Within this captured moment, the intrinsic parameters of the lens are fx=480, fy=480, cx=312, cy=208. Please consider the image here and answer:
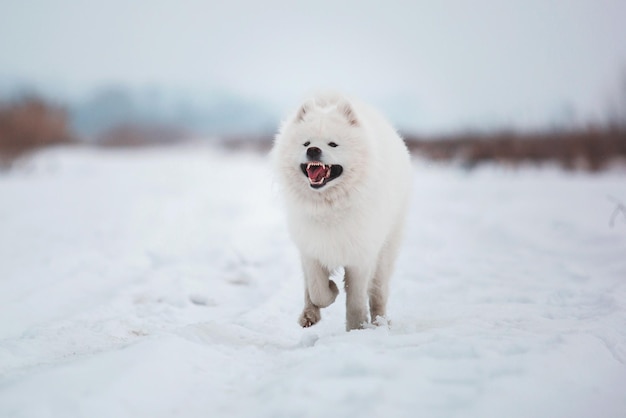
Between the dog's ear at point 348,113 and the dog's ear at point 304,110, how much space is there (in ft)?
0.85

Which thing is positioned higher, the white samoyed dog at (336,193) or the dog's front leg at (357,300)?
the white samoyed dog at (336,193)

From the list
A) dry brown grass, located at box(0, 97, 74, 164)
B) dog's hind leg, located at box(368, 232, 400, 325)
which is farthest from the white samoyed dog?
dry brown grass, located at box(0, 97, 74, 164)

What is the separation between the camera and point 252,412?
6.98ft

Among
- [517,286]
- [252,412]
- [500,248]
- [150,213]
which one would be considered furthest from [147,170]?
[252,412]

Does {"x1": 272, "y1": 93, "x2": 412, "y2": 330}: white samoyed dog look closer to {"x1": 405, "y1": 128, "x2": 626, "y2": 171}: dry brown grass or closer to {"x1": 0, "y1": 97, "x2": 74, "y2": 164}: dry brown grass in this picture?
{"x1": 405, "y1": 128, "x2": 626, "y2": 171}: dry brown grass

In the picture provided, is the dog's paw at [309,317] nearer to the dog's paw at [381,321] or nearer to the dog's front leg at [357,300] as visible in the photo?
the dog's front leg at [357,300]

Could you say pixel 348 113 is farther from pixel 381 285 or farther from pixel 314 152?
pixel 381 285

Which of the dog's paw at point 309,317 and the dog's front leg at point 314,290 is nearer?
the dog's front leg at point 314,290

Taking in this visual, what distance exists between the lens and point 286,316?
4332 millimetres

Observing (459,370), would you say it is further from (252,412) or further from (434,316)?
(434,316)

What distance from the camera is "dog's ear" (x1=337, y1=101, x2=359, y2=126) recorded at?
3754 millimetres

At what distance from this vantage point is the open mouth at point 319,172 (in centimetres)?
357

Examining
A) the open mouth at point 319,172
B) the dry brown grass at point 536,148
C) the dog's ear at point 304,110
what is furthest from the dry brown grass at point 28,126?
the open mouth at point 319,172

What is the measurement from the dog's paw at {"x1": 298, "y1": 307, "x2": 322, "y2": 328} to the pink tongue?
115cm
